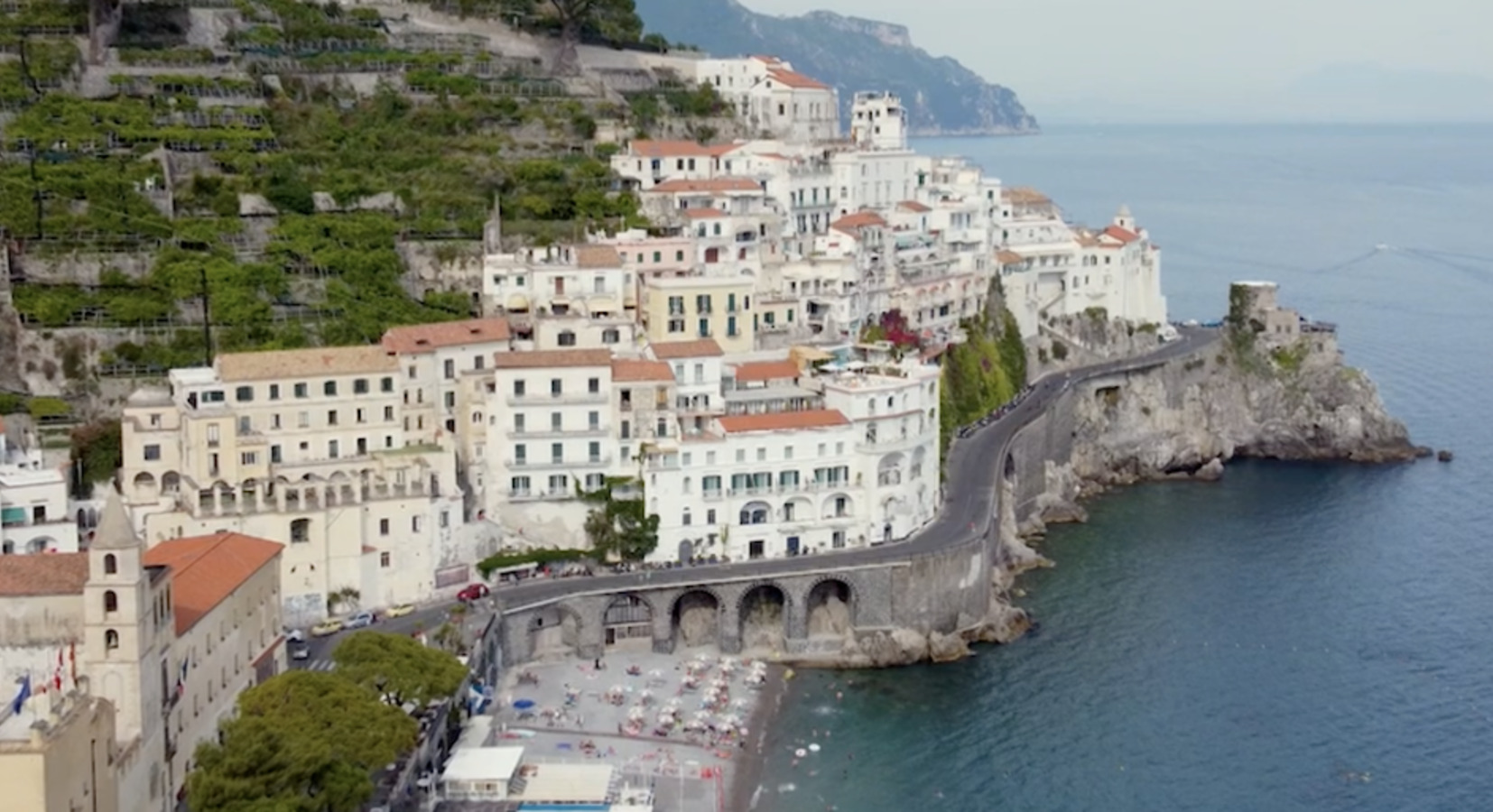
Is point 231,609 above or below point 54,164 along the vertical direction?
below

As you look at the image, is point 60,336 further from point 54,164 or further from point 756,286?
point 756,286

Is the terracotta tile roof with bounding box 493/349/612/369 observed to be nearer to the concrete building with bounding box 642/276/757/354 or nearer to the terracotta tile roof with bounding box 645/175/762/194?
the concrete building with bounding box 642/276/757/354

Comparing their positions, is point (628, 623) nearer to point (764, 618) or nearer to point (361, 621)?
point (764, 618)

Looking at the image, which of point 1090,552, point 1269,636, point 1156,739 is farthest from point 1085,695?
point 1090,552

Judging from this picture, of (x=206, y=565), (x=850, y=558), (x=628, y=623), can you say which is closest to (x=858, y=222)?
(x=850, y=558)

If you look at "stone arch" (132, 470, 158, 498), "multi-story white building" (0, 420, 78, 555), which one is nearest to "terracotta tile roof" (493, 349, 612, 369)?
"stone arch" (132, 470, 158, 498)

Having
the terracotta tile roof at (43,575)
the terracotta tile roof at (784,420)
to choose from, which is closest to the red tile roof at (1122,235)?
the terracotta tile roof at (784,420)

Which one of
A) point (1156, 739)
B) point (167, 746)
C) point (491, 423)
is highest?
point (491, 423)

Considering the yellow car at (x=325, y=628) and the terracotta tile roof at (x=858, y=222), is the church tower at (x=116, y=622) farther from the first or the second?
the terracotta tile roof at (x=858, y=222)

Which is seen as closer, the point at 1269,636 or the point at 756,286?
the point at 1269,636
